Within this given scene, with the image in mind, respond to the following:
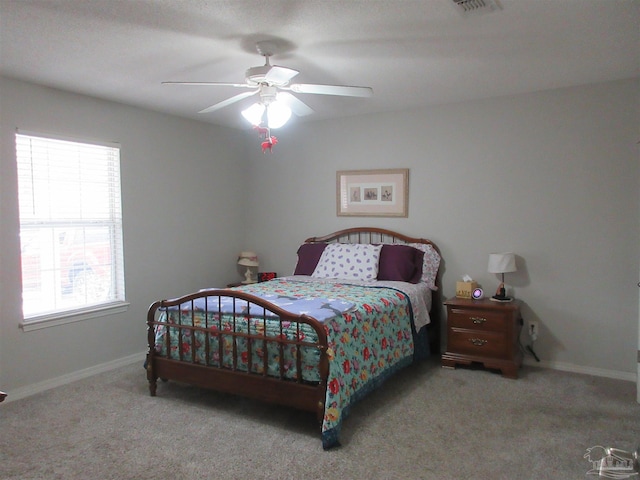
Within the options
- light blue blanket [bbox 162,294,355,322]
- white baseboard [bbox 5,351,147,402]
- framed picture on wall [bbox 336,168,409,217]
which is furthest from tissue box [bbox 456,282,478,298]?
white baseboard [bbox 5,351,147,402]

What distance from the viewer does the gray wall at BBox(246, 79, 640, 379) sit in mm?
3596

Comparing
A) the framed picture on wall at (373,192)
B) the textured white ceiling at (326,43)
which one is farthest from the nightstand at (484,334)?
Result: the textured white ceiling at (326,43)


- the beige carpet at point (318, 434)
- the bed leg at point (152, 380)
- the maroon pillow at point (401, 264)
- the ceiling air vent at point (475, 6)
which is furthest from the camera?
the maroon pillow at point (401, 264)

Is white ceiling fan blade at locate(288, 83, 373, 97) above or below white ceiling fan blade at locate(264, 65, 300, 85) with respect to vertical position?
below

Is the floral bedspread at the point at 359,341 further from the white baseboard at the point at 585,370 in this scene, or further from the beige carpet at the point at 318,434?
the white baseboard at the point at 585,370

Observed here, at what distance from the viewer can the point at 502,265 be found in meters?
3.79

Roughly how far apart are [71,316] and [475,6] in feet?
11.8

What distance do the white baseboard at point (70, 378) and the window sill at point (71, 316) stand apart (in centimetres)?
43

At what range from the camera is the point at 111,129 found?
4000 millimetres

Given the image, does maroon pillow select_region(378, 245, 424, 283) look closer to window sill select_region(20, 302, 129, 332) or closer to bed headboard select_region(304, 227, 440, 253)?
bed headboard select_region(304, 227, 440, 253)

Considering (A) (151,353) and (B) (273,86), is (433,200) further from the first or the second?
(A) (151,353)

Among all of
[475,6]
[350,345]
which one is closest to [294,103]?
[475,6]

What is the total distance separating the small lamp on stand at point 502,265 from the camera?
3.79 metres

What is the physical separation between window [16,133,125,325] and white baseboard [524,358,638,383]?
370 cm
